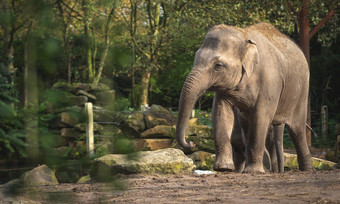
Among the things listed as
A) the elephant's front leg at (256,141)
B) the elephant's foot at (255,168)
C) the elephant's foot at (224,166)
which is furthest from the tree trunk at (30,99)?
the elephant's foot at (255,168)

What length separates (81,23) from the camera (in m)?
1.01

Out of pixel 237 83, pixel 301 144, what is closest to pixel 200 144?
pixel 301 144

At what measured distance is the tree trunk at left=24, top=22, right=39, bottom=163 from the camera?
0.73m

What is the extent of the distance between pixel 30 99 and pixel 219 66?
206 inches

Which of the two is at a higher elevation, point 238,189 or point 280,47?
point 280,47

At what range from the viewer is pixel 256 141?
626cm

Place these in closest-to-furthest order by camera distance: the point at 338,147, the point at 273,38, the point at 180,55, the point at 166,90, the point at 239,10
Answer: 1. the point at 273,38
2. the point at 338,147
3. the point at 239,10
4. the point at 180,55
5. the point at 166,90

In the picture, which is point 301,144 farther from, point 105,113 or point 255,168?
point 105,113

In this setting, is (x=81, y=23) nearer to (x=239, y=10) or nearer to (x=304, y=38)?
(x=304, y=38)

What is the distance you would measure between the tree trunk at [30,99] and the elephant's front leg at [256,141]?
18.2ft

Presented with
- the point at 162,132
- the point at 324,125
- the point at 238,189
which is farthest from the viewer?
the point at 324,125

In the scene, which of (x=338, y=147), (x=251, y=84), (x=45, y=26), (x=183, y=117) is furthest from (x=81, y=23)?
(x=338, y=147)

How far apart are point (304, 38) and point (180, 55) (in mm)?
8374

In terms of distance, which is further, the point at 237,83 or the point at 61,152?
the point at 237,83
